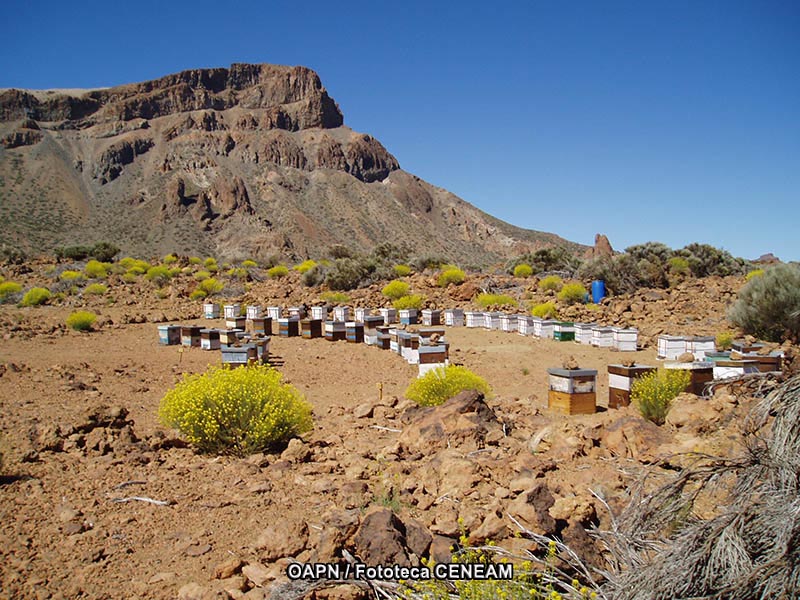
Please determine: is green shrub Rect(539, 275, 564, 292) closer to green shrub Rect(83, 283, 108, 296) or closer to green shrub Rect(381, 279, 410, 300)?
green shrub Rect(381, 279, 410, 300)

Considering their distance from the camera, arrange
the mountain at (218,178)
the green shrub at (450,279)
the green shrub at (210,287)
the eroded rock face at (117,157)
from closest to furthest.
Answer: the green shrub at (450,279)
the green shrub at (210,287)
the mountain at (218,178)
the eroded rock face at (117,157)

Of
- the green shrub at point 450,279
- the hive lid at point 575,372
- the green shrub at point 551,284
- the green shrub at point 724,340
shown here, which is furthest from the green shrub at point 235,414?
the green shrub at point 450,279

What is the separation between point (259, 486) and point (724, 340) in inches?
594

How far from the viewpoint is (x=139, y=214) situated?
75562 mm

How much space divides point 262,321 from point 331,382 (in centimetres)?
722

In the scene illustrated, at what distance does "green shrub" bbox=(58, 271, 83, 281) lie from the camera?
1210 inches

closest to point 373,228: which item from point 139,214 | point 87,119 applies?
point 139,214

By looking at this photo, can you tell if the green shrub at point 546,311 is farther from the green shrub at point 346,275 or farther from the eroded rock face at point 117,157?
the eroded rock face at point 117,157

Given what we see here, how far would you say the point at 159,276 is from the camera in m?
32.9

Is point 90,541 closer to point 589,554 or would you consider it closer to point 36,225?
point 589,554

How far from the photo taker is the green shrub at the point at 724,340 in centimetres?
1531

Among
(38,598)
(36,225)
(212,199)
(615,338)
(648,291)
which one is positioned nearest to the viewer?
(38,598)

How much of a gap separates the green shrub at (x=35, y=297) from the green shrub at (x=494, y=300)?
69.5 ft

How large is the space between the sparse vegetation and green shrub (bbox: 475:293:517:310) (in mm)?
21191
